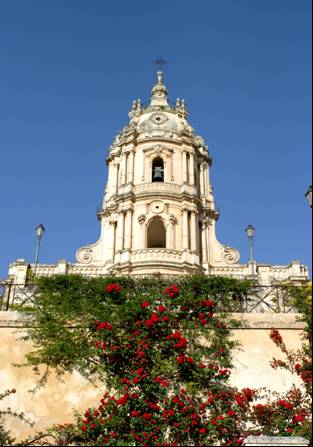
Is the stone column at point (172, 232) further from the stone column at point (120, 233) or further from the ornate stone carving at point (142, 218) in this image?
the stone column at point (120, 233)

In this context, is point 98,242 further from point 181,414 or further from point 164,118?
point 181,414

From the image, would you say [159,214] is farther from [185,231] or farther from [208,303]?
[208,303]

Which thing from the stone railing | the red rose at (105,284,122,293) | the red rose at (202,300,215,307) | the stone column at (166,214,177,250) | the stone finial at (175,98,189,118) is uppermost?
the stone finial at (175,98,189,118)

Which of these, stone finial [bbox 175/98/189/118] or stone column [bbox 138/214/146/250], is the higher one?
stone finial [bbox 175/98/189/118]

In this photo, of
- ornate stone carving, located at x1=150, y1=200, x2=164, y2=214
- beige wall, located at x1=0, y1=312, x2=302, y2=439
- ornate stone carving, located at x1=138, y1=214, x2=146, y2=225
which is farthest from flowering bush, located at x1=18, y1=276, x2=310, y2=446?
ornate stone carving, located at x1=150, y1=200, x2=164, y2=214

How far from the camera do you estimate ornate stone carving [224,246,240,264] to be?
3441 centimetres

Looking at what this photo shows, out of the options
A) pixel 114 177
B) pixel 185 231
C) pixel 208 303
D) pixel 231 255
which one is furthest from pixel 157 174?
pixel 208 303

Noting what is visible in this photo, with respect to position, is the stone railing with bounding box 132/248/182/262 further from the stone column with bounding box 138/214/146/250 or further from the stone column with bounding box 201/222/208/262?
the stone column with bounding box 201/222/208/262

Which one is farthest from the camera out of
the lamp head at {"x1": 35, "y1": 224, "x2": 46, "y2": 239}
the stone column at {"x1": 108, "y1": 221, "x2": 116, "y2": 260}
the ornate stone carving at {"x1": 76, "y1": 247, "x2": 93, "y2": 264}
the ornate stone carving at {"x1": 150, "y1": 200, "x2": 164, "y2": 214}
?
the ornate stone carving at {"x1": 76, "y1": 247, "x2": 93, "y2": 264}

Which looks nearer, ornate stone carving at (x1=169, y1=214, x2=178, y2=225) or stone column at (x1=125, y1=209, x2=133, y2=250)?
stone column at (x1=125, y1=209, x2=133, y2=250)

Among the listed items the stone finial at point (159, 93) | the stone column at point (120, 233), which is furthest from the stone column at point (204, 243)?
the stone finial at point (159, 93)

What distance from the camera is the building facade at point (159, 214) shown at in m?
31.0

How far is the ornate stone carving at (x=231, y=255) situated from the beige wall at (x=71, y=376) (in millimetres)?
22721

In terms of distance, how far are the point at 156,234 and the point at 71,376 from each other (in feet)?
78.7
